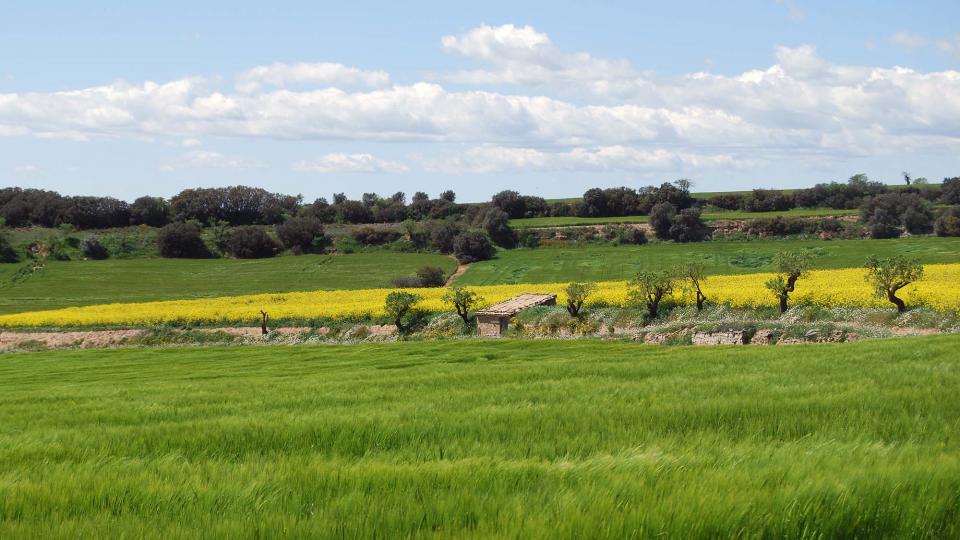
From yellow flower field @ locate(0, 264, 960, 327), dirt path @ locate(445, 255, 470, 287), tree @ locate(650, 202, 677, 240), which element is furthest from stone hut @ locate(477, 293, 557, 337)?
tree @ locate(650, 202, 677, 240)

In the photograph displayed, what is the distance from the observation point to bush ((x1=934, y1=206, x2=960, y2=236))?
89.9 metres

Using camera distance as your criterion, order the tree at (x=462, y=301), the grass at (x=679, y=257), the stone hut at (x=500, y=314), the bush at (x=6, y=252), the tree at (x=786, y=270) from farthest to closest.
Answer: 1. the bush at (x=6, y=252)
2. the grass at (x=679, y=257)
3. the tree at (x=462, y=301)
4. the stone hut at (x=500, y=314)
5. the tree at (x=786, y=270)

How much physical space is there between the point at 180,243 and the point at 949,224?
298ft

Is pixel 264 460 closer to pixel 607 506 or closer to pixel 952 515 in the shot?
pixel 607 506

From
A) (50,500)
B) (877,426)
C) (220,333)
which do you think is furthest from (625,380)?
(220,333)

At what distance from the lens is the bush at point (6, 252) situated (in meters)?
97.3

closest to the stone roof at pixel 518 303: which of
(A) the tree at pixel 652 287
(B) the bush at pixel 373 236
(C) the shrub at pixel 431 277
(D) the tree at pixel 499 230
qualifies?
(A) the tree at pixel 652 287

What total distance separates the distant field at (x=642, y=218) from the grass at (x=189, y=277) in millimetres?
23489

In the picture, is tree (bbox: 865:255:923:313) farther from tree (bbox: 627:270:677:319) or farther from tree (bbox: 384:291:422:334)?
tree (bbox: 384:291:422:334)

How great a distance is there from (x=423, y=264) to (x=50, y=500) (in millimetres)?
87545

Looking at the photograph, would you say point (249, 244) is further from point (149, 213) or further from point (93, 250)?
point (149, 213)

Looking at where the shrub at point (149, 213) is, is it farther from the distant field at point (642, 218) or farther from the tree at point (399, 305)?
the tree at point (399, 305)

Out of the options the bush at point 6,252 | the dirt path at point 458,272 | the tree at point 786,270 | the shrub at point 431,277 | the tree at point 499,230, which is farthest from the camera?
the tree at point 499,230

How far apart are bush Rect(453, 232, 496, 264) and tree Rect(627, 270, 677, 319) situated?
44.7 m
